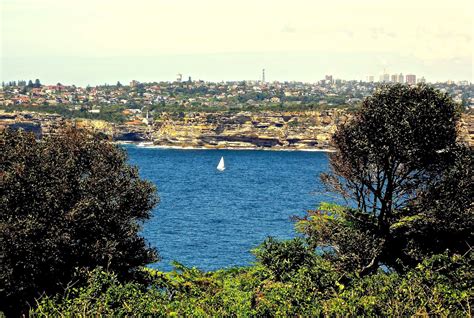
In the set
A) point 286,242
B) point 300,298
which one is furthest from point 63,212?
point 286,242

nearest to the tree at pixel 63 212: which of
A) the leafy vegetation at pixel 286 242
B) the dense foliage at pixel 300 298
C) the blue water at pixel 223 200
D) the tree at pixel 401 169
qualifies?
the leafy vegetation at pixel 286 242

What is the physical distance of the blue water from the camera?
52781 mm

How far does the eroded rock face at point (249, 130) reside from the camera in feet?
580

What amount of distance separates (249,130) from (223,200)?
307 ft

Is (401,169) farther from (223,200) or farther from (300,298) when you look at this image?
(223,200)

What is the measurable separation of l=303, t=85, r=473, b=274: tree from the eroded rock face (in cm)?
14812

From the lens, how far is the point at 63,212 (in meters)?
21.0

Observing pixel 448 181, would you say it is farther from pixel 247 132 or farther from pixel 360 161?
pixel 247 132

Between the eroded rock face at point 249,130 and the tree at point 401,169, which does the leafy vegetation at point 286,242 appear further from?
the eroded rock face at point 249,130

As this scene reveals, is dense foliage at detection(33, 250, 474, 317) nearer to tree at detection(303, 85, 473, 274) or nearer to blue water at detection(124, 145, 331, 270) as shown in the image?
tree at detection(303, 85, 473, 274)

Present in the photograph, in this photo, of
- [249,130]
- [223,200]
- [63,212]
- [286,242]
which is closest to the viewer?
[63,212]

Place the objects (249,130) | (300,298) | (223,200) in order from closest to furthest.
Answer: (300,298) < (223,200) < (249,130)

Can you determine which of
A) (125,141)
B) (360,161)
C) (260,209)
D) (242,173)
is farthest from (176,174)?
(360,161)

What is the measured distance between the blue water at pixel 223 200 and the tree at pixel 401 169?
3575 mm
